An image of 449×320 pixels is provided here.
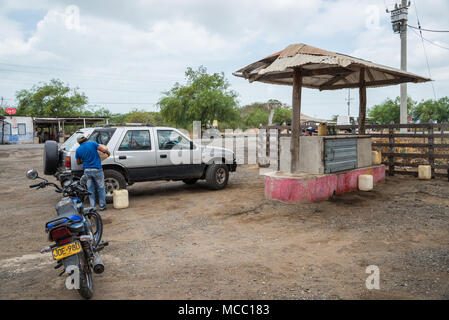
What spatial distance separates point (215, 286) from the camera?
3812 mm

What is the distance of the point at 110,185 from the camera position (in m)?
8.07

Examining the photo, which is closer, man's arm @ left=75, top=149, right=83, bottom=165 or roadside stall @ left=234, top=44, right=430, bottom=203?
man's arm @ left=75, top=149, right=83, bottom=165

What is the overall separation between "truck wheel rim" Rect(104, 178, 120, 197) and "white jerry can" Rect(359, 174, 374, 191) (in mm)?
6122

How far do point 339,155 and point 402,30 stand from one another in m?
15.6

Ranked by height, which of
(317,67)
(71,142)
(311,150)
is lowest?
(311,150)

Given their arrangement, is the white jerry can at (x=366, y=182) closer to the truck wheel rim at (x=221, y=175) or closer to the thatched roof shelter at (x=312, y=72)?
the thatched roof shelter at (x=312, y=72)

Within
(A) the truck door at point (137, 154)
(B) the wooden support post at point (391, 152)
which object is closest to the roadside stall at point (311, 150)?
(B) the wooden support post at point (391, 152)

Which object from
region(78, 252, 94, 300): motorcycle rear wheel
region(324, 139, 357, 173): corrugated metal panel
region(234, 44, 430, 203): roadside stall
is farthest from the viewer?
region(324, 139, 357, 173): corrugated metal panel

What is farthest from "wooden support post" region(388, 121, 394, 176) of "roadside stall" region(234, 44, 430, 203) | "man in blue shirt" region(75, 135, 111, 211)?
"man in blue shirt" region(75, 135, 111, 211)

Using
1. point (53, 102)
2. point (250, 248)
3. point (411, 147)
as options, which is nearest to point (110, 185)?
point (250, 248)

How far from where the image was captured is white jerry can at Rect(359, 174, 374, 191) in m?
8.95

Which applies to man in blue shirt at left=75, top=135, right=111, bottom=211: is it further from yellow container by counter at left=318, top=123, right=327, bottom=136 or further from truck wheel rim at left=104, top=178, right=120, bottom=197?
yellow container by counter at left=318, top=123, right=327, bottom=136

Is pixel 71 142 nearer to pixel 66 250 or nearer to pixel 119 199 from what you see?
pixel 119 199
